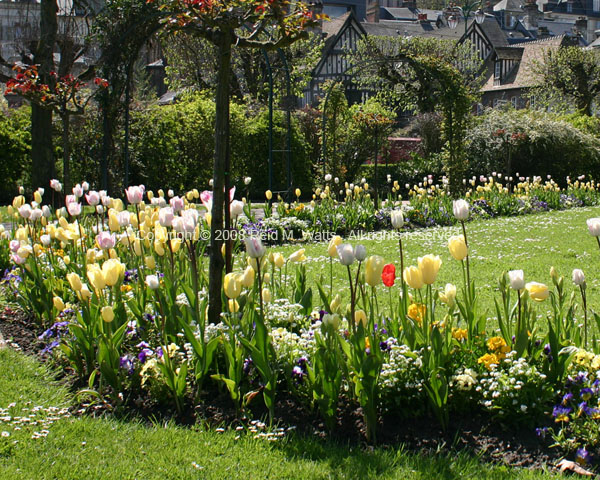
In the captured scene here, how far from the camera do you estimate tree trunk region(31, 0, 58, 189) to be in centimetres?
1271

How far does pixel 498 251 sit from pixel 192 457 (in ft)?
19.6

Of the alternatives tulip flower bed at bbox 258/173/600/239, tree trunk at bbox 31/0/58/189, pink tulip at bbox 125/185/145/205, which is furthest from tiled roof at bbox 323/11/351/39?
pink tulip at bbox 125/185/145/205

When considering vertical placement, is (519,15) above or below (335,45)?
above

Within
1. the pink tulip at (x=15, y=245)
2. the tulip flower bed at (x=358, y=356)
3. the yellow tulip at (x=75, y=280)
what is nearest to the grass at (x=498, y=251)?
the tulip flower bed at (x=358, y=356)

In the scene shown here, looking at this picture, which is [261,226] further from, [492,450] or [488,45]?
[488,45]

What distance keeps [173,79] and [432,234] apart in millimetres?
20755

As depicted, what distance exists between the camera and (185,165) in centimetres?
1627

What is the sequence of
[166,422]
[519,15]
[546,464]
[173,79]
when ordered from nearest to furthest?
[546,464]
[166,422]
[173,79]
[519,15]

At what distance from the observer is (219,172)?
11.9 feet

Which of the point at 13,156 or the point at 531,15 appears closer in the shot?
the point at 13,156

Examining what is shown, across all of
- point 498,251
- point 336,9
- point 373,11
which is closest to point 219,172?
point 498,251

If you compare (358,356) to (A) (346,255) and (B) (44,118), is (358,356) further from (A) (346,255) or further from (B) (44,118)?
(B) (44,118)

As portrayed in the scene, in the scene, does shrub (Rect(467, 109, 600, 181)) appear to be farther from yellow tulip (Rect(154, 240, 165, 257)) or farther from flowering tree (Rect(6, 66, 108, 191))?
yellow tulip (Rect(154, 240, 165, 257))

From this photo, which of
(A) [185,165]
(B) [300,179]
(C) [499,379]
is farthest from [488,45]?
(C) [499,379]
